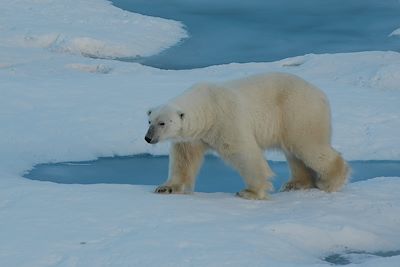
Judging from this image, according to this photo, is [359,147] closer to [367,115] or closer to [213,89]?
[367,115]

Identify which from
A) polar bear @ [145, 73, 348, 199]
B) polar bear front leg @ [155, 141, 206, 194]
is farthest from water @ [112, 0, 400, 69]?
polar bear front leg @ [155, 141, 206, 194]

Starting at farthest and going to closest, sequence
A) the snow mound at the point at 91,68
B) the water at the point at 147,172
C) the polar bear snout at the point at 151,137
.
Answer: the snow mound at the point at 91,68, the water at the point at 147,172, the polar bear snout at the point at 151,137

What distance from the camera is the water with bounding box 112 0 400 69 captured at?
1283 cm

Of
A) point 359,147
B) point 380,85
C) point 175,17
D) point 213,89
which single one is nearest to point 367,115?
point 359,147

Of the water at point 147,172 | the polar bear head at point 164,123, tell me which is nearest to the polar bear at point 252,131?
the polar bear head at point 164,123

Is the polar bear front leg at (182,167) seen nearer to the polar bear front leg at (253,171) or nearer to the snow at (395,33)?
the polar bear front leg at (253,171)

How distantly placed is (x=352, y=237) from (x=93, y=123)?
3.95 m

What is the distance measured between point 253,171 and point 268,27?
10.7 meters

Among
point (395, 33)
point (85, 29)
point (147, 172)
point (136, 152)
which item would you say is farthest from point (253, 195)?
point (395, 33)

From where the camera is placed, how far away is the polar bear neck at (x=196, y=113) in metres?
4.63

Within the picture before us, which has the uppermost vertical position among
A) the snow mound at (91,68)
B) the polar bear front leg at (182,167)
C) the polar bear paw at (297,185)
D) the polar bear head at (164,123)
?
the snow mound at (91,68)

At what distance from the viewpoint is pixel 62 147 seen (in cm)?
671

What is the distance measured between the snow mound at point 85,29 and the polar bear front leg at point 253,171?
8.14 m

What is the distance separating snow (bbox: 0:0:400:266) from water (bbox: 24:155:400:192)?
6.1 inches
